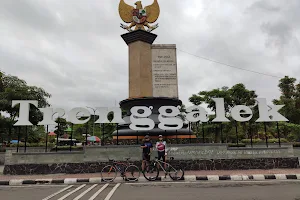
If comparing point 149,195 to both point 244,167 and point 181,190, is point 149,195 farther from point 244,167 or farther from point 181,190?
point 244,167

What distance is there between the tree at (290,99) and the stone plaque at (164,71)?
2806 cm

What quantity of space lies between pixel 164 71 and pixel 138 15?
507cm

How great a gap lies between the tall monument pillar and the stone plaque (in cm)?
47

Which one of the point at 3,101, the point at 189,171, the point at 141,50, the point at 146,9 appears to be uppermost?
the point at 146,9

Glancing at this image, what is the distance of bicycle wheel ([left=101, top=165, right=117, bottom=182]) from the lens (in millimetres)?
10635

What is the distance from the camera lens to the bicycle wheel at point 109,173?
10.6 m

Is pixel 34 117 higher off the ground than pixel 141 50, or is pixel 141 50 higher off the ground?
pixel 141 50

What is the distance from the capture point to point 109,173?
10.8 metres

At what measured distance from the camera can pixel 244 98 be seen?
36.2 metres

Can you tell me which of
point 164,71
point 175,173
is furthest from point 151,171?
point 164,71

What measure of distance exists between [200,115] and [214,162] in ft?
8.71

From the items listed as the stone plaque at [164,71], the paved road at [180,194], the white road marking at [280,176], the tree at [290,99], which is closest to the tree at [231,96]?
the tree at [290,99]

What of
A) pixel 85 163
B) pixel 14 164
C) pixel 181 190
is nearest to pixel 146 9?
pixel 85 163

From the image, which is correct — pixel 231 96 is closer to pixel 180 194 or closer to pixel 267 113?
pixel 267 113
